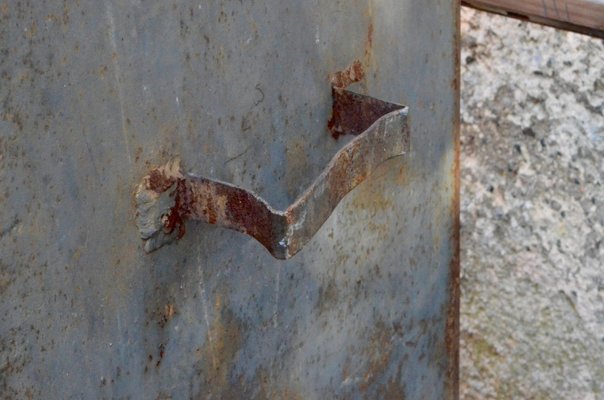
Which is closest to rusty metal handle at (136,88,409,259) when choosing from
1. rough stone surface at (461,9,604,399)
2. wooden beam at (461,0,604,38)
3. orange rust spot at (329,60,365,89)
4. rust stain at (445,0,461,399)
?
orange rust spot at (329,60,365,89)

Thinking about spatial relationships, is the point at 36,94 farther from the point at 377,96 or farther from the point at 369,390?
the point at 369,390

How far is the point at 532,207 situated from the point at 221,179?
111 centimetres

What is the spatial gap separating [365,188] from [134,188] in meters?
0.46

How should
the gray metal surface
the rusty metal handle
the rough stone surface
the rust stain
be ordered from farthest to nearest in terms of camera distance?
the rough stone surface, the rust stain, the rusty metal handle, the gray metal surface

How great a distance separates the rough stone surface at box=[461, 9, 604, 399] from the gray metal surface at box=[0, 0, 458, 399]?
0.48 metres

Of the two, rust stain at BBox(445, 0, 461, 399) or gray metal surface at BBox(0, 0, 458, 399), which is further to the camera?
rust stain at BBox(445, 0, 461, 399)

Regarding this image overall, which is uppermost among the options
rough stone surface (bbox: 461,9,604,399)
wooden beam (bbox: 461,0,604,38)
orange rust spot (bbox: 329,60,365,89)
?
orange rust spot (bbox: 329,60,365,89)

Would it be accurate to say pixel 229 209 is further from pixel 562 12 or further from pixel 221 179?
pixel 562 12

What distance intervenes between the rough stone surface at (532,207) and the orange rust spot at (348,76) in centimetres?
76

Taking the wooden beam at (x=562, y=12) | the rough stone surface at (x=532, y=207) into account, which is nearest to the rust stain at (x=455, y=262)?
the wooden beam at (x=562, y=12)

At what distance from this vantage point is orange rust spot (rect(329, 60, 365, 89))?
1.33 meters

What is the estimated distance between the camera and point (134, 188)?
104cm

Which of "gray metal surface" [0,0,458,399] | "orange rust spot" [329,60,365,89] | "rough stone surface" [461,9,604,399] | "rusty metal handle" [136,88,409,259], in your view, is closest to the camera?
"gray metal surface" [0,0,458,399]

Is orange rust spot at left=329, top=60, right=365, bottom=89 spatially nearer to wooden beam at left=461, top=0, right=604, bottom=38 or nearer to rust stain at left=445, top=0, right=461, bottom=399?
rust stain at left=445, top=0, right=461, bottom=399
